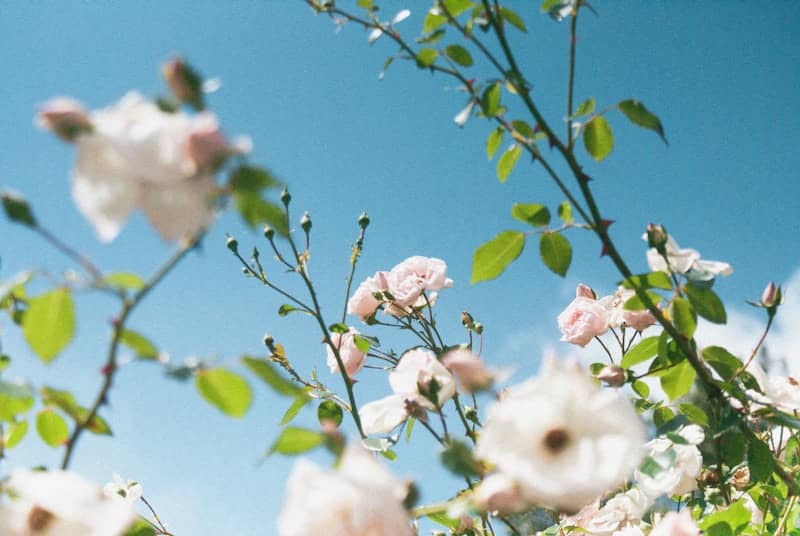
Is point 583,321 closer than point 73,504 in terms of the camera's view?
No

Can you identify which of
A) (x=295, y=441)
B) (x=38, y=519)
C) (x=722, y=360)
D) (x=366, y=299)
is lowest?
(x=38, y=519)

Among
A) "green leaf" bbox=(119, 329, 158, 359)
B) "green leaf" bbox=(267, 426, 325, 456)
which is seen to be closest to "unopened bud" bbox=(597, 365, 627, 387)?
"green leaf" bbox=(267, 426, 325, 456)

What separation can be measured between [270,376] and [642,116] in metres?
0.75

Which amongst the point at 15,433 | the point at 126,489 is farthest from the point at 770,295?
the point at 126,489

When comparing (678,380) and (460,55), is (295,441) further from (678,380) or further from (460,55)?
(460,55)

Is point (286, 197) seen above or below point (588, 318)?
above

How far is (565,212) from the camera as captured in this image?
980 mm

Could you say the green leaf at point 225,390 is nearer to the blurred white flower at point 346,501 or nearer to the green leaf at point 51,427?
the blurred white flower at point 346,501

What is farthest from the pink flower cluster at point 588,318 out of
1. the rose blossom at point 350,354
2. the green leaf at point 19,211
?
the green leaf at point 19,211

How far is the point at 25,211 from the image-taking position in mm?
529

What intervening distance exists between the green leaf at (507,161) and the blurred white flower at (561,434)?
663 millimetres

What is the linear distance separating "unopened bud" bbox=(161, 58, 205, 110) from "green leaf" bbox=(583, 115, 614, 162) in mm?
704

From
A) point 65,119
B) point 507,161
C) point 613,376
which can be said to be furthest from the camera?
point 507,161

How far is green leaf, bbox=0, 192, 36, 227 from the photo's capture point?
1.73 feet
